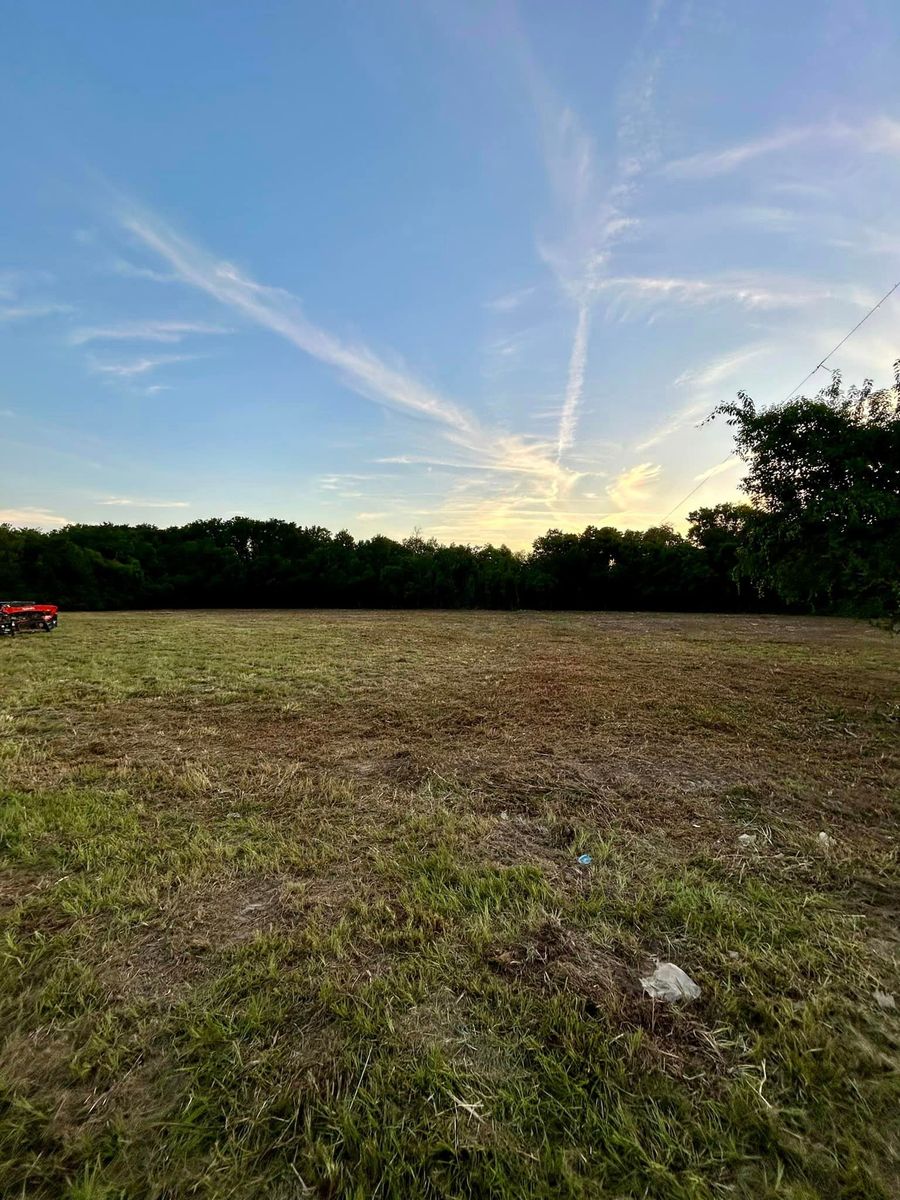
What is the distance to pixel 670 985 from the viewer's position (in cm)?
202

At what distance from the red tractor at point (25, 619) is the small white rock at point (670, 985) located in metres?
20.3

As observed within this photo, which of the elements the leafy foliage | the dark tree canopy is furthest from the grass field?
the leafy foliage

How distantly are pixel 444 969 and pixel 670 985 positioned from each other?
1.01m

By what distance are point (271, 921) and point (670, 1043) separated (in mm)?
1952

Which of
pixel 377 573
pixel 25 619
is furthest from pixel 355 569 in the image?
pixel 25 619

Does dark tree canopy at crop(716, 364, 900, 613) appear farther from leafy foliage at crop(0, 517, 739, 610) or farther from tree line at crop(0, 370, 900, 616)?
leafy foliage at crop(0, 517, 739, 610)

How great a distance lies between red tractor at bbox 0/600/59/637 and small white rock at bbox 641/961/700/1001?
66.6 feet

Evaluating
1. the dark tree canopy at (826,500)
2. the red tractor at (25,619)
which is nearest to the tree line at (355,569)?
the dark tree canopy at (826,500)

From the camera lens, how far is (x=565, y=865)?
9.96ft

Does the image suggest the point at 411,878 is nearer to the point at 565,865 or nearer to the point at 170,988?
the point at 565,865

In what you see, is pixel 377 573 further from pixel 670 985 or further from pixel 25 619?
pixel 670 985

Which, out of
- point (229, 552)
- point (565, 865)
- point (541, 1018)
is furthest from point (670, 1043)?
point (229, 552)

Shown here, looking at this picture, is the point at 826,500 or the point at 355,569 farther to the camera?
the point at 355,569

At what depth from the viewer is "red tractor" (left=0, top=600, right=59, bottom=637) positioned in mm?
15219
